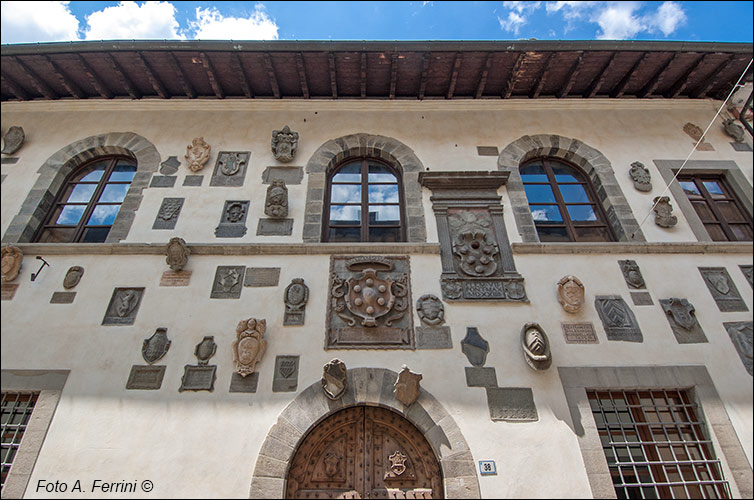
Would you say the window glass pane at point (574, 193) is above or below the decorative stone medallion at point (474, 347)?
above

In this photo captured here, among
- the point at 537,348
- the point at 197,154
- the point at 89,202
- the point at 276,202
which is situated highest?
the point at 197,154

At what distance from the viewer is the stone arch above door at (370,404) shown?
407cm

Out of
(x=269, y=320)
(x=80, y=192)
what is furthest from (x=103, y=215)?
(x=269, y=320)

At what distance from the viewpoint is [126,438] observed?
13.9 feet

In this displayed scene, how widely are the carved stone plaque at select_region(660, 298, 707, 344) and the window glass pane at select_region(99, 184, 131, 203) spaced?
696 cm

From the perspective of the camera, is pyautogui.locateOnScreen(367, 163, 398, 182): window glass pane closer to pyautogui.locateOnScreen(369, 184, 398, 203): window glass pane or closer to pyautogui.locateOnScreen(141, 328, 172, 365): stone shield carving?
pyautogui.locateOnScreen(369, 184, 398, 203): window glass pane

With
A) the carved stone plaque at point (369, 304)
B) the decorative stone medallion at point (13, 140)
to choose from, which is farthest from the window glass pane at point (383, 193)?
the decorative stone medallion at point (13, 140)

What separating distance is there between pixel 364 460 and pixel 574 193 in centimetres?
451

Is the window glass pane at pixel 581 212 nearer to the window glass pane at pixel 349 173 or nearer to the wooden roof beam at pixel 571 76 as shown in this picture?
the wooden roof beam at pixel 571 76

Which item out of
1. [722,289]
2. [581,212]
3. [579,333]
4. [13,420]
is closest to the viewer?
[13,420]

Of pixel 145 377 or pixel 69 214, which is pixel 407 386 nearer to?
pixel 145 377

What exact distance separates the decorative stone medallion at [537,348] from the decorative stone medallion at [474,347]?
1.34ft

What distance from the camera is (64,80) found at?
6668mm

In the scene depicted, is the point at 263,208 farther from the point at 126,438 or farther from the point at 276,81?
the point at 126,438
